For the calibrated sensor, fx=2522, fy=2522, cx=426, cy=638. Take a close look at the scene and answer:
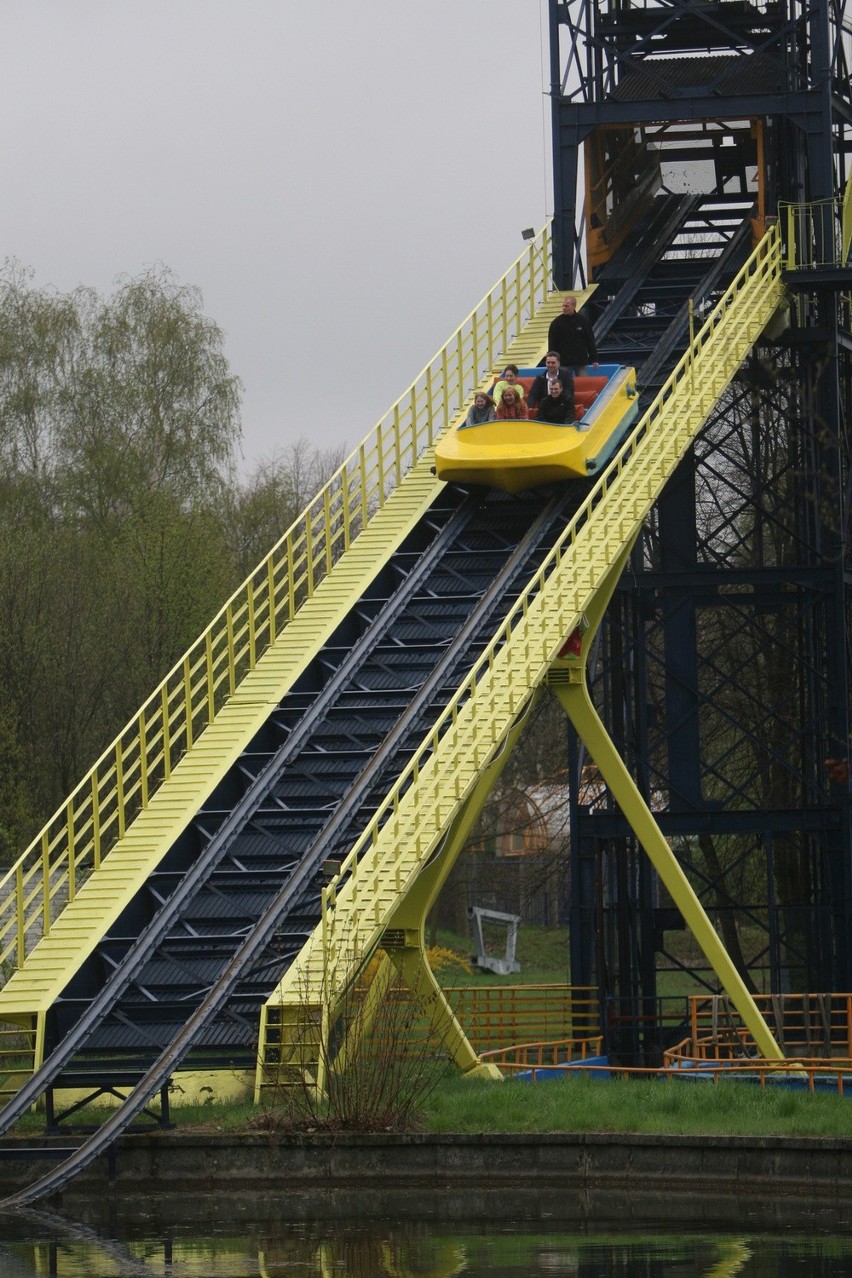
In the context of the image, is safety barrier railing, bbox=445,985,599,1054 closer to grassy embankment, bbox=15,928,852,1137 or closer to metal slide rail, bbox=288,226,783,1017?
metal slide rail, bbox=288,226,783,1017

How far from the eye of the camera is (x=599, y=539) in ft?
89.9

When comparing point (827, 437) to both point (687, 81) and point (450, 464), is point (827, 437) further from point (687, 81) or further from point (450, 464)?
point (687, 81)

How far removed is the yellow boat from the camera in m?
28.8

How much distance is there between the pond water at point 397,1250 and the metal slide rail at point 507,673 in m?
3.70

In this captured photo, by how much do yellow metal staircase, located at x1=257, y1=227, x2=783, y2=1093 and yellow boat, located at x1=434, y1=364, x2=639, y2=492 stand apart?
0.38 meters

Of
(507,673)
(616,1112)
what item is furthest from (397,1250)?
(507,673)

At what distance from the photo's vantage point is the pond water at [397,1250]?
653 inches

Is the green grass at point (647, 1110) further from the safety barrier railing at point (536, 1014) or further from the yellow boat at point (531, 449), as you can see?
the safety barrier railing at point (536, 1014)

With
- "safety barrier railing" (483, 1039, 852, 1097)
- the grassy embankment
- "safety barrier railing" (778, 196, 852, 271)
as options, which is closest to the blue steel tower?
"safety barrier railing" (778, 196, 852, 271)

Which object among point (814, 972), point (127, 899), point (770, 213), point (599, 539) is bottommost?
point (814, 972)

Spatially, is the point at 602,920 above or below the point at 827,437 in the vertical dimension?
below

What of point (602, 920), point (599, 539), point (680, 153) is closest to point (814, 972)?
point (602, 920)

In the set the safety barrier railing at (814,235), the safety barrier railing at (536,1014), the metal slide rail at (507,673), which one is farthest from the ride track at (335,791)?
the safety barrier railing at (536,1014)

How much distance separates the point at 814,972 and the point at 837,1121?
1401 centimetres
